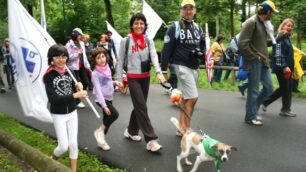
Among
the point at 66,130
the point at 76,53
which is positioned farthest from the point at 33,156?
the point at 76,53

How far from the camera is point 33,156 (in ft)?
16.5

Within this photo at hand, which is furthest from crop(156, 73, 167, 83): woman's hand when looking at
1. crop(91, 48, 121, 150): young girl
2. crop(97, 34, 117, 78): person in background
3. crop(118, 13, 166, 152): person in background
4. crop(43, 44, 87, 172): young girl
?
crop(97, 34, 117, 78): person in background

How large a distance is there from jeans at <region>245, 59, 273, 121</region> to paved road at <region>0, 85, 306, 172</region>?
338 mm

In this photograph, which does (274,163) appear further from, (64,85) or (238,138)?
(64,85)

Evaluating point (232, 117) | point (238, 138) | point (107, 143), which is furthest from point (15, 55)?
point (232, 117)

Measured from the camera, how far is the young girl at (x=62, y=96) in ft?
16.0

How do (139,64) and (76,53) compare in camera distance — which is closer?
(139,64)

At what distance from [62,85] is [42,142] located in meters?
2.40

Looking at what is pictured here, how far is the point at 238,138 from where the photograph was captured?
666 cm

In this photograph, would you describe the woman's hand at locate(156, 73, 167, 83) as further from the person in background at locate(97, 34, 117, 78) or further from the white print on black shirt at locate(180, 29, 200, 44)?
the person in background at locate(97, 34, 117, 78)

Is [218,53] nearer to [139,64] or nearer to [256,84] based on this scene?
[256,84]

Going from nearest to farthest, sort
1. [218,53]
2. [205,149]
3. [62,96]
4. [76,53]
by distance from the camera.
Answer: [205,149] → [62,96] → [76,53] → [218,53]

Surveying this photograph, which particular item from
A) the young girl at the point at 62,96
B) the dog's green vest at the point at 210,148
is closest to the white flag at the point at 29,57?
the young girl at the point at 62,96

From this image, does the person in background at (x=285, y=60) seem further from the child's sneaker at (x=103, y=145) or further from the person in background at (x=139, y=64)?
the child's sneaker at (x=103, y=145)
